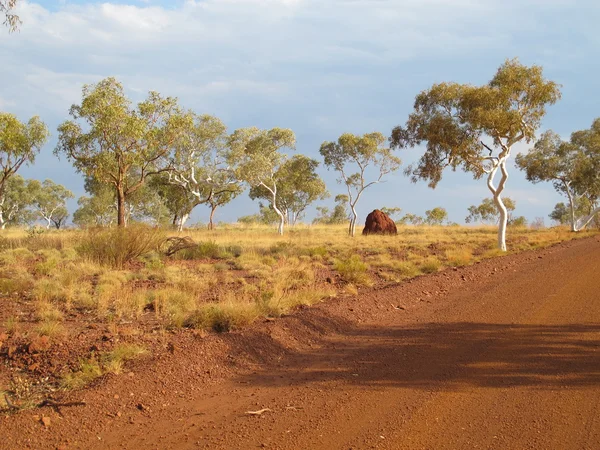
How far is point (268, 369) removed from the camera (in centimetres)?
699

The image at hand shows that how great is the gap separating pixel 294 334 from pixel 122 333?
8.49 feet

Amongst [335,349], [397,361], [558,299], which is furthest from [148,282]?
[558,299]

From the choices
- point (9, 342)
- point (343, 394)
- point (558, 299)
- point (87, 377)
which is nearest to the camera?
point (343, 394)

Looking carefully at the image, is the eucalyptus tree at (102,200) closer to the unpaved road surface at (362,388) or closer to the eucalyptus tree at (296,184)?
A: the eucalyptus tree at (296,184)

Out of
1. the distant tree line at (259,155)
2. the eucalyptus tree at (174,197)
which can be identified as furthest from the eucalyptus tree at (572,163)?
the eucalyptus tree at (174,197)

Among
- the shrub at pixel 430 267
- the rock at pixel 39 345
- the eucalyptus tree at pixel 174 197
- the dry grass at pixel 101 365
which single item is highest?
the eucalyptus tree at pixel 174 197

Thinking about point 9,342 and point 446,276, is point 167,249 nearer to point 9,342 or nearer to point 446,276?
point 446,276

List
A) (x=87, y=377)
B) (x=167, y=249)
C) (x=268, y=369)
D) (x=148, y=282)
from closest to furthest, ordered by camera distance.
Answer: (x=87, y=377)
(x=268, y=369)
(x=148, y=282)
(x=167, y=249)

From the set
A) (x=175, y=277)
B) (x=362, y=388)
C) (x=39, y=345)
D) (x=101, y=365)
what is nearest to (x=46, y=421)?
(x=101, y=365)

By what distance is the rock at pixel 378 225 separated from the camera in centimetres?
3675

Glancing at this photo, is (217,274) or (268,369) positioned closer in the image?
(268,369)

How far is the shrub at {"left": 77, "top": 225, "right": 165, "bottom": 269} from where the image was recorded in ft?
54.1

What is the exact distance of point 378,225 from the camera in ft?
122

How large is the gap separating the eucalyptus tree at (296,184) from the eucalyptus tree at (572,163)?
2097cm
